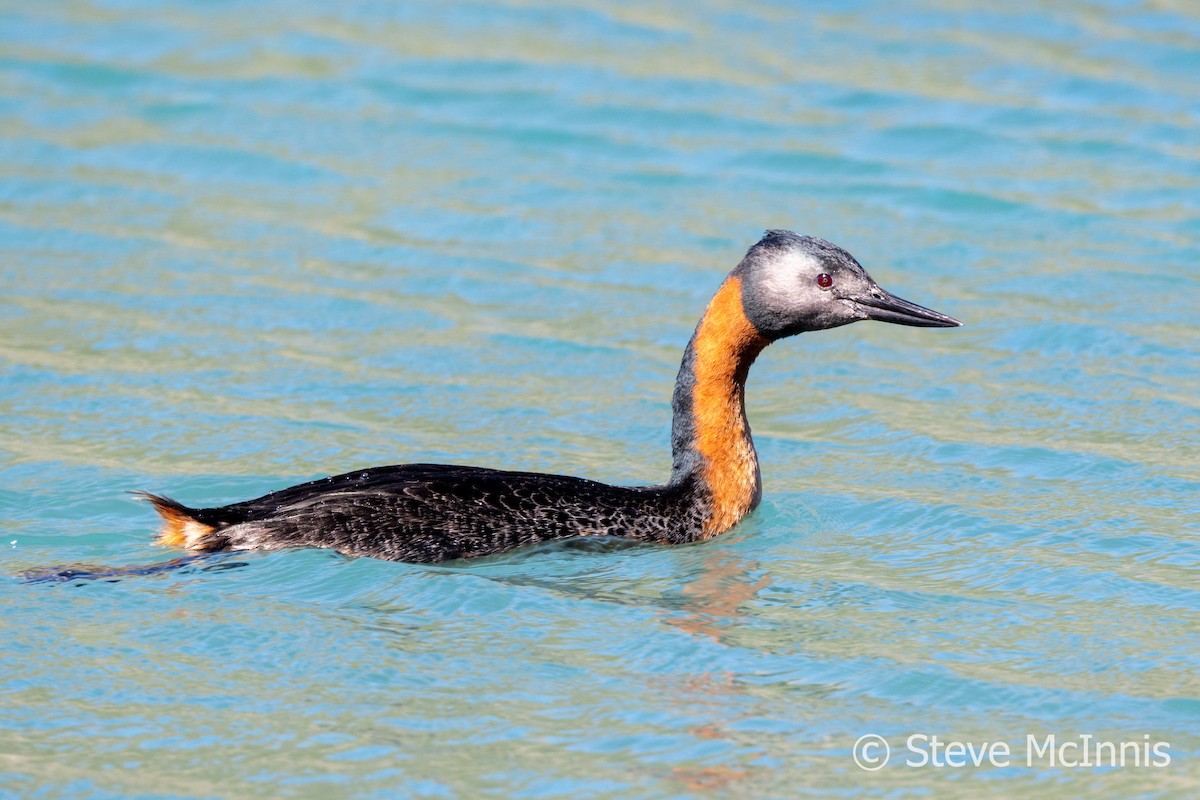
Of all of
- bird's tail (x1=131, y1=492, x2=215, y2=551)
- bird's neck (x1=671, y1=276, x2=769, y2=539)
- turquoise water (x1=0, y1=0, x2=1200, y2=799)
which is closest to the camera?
turquoise water (x1=0, y1=0, x2=1200, y2=799)

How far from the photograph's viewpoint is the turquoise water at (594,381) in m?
6.09

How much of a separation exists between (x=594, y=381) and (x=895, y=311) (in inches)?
98.8

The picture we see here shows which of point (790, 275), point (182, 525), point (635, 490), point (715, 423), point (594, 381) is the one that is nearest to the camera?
point (182, 525)

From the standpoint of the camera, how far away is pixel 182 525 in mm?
7215

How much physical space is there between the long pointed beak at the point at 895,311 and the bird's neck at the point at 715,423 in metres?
0.46

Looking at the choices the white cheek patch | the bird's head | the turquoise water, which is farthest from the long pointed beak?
the turquoise water

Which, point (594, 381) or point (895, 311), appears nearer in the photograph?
point (895, 311)

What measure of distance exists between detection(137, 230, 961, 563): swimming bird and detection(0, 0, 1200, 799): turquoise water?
14cm

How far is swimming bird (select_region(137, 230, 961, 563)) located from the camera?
716 centimetres

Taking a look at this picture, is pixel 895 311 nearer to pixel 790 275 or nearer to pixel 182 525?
pixel 790 275

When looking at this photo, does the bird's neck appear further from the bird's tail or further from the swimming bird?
the bird's tail

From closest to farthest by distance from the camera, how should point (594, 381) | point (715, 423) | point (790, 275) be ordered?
point (790, 275) < point (715, 423) < point (594, 381)

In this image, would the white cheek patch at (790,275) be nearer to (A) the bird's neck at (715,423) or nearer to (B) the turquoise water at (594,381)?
(A) the bird's neck at (715,423)

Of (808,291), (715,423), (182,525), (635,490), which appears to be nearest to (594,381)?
(715,423)
